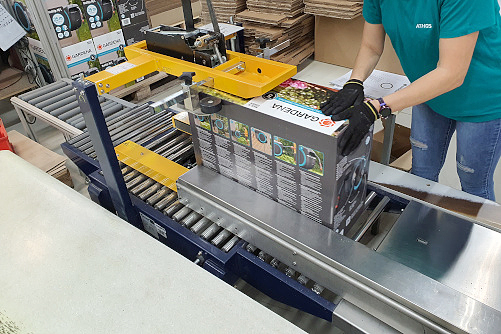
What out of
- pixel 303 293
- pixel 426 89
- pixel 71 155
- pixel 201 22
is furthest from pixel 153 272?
pixel 201 22

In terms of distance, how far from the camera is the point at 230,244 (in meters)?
1.39

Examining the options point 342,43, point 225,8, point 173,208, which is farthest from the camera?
point 342,43

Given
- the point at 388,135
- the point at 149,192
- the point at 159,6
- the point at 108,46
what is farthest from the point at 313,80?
the point at 149,192

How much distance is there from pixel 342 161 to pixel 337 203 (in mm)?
162

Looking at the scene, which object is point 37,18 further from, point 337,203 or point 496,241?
point 496,241

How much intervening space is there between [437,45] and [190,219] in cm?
117

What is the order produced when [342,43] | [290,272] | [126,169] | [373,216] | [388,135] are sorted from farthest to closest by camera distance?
[342,43], [388,135], [126,169], [373,216], [290,272]

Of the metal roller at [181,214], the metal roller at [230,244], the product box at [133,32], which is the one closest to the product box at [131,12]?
the product box at [133,32]

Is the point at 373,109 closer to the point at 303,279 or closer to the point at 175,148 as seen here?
the point at 303,279

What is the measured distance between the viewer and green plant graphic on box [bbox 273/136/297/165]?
1149 millimetres

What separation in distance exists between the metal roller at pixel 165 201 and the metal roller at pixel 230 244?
0.34 meters

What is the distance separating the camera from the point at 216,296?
0.93m

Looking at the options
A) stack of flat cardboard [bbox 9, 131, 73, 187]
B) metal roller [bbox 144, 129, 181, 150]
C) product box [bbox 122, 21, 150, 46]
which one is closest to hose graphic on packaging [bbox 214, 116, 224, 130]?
metal roller [bbox 144, 129, 181, 150]

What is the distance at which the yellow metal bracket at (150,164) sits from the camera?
63.2 inches
